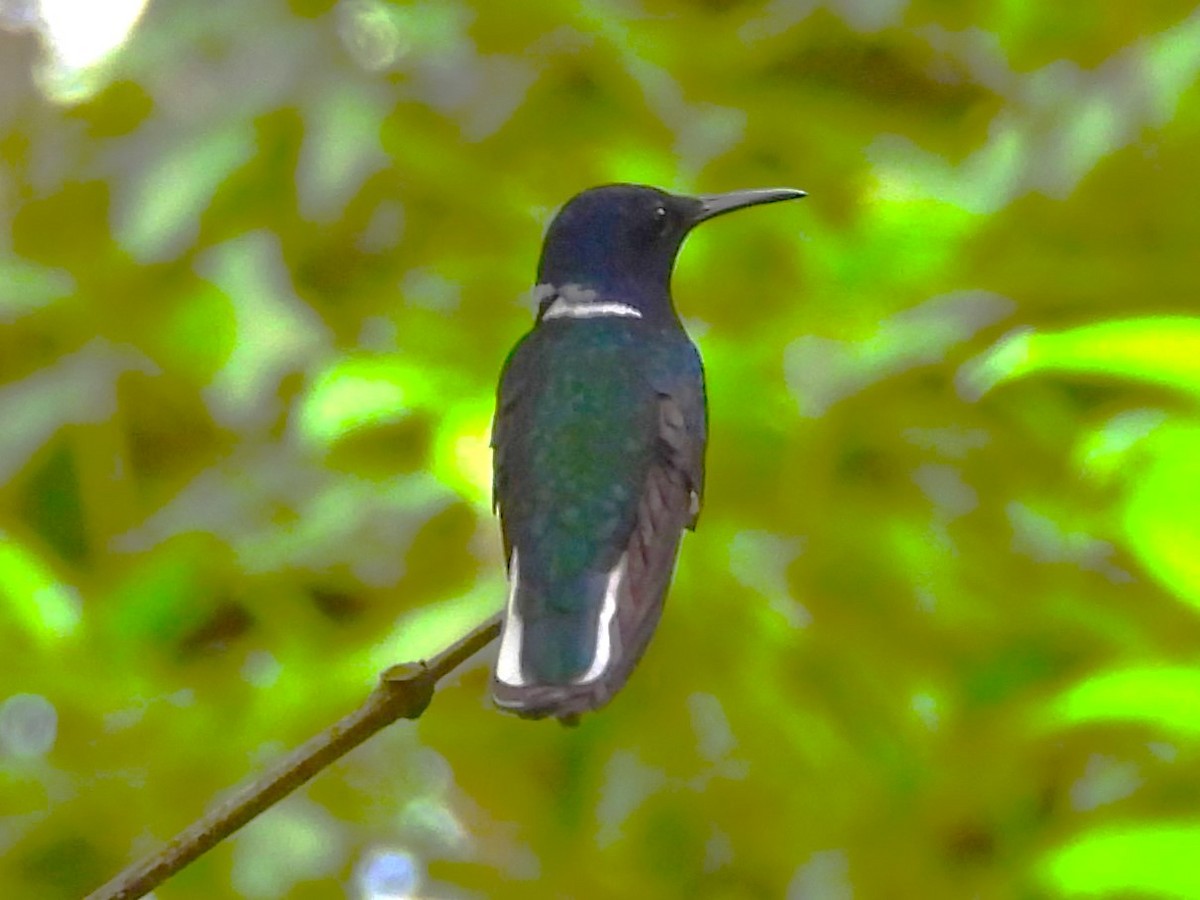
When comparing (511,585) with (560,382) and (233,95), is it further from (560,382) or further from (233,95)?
(233,95)

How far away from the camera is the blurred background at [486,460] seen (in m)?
1.27

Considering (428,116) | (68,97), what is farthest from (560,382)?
(68,97)

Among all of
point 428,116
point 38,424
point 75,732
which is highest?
point 428,116

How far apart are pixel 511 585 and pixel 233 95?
1.15m

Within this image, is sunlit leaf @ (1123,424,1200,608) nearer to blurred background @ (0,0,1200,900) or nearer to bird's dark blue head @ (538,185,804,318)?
bird's dark blue head @ (538,185,804,318)

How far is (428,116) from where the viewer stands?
1.54 metres

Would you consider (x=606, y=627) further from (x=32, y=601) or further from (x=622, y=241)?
(x=32, y=601)

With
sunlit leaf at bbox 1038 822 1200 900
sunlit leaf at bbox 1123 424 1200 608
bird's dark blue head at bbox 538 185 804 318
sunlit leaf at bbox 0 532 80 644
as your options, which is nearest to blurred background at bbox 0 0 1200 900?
sunlit leaf at bbox 0 532 80 644

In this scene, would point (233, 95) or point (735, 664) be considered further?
point (233, 95)

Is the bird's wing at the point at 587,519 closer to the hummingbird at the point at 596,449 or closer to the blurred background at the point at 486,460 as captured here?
the hummingbird at the point at 596,449

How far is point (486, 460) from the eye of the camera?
3.73 feet

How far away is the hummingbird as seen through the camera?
42 centimetres

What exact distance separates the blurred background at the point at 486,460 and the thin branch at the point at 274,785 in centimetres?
68

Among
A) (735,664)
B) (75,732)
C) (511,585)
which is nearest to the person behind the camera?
(511,585)
